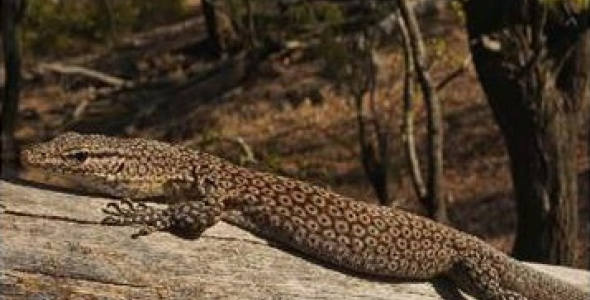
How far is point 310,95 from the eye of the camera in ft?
79.3

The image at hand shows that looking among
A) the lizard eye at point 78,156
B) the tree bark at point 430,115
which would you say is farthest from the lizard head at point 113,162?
the tree bark at point 430,115

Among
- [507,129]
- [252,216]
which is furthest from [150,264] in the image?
[507,129]

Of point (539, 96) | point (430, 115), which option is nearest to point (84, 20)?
point (430, 115)

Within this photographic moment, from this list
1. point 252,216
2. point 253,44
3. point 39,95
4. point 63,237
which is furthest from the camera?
point 39,95

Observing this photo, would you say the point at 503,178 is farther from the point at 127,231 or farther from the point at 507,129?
the point at 127,231

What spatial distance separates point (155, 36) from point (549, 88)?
70.8 ft

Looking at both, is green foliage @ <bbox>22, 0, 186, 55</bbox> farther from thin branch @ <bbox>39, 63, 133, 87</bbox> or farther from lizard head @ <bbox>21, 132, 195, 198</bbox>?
Answer: lizard head @ <bbox>21, 132, 195, 198</bbox>

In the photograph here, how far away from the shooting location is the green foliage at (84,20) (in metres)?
24.3

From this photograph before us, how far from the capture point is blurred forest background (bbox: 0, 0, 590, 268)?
12500mm

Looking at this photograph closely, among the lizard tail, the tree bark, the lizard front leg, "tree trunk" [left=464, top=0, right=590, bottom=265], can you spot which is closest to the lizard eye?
the lizard front leg

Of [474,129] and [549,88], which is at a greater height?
[549,88]

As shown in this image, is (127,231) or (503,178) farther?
(503,178)

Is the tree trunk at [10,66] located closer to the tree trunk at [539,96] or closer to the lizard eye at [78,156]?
the tree trunk at [539,96]

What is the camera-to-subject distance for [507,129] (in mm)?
11312
